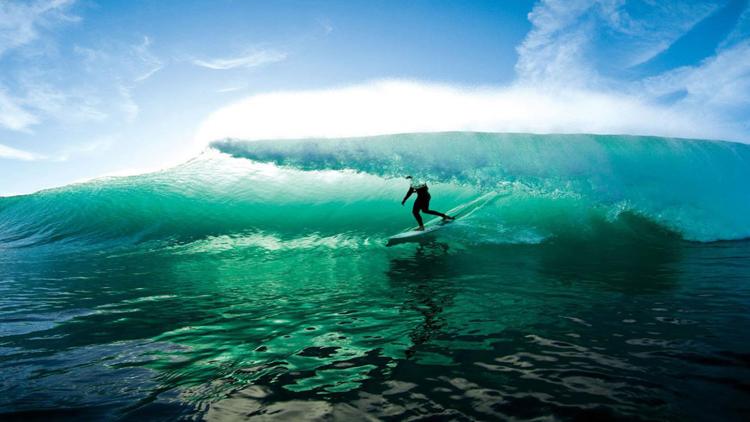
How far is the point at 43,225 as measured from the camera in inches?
555

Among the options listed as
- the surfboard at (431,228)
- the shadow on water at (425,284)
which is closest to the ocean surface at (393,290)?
the shadow on water at (425,284)

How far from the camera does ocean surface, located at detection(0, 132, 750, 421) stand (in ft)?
7.49

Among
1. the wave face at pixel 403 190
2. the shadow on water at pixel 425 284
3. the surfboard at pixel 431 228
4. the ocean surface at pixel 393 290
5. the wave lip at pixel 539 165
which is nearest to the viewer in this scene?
the ocean surface at pixel 393 290

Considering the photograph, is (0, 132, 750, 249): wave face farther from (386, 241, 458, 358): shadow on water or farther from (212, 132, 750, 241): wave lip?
(386, 241, 458, 358): shadow on water

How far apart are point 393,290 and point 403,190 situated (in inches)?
376

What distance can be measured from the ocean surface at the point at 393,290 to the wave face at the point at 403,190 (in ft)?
0.27

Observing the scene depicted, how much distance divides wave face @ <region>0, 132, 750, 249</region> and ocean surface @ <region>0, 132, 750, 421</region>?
0.08m

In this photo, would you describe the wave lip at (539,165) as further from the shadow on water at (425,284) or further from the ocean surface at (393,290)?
the shadow on water at (425,284)

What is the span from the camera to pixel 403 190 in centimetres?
1462

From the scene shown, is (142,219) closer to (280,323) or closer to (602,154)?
(280,323)

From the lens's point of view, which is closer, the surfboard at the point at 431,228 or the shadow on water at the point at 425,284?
the shadow on water at the point at 425,284

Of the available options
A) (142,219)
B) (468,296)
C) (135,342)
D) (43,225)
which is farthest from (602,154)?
(43,225)

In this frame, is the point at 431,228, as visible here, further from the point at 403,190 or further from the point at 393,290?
the point at 403,190

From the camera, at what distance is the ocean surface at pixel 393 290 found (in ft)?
7.49
